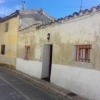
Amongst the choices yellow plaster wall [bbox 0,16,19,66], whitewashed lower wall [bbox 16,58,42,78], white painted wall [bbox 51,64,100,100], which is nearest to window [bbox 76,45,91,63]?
white painted wall [bbox 51,64,100,100]

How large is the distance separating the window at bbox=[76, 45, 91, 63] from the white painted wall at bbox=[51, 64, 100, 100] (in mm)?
525

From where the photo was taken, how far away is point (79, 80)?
427 inches

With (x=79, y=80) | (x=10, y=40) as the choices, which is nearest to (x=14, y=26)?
(x=10, y=40)

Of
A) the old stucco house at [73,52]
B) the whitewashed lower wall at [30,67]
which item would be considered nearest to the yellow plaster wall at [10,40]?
the whitewashed lower wall at [30,67]

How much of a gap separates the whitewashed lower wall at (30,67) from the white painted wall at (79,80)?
284 centimetres

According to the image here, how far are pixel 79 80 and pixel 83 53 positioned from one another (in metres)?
1.31

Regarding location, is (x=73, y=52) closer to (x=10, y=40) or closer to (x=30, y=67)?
(x=30, y=67)

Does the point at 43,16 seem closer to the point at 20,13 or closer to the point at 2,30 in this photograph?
the point at 20,13

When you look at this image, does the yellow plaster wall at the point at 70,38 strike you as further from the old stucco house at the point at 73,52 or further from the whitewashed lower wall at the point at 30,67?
the whitewashed lower wall at the point at 30,67

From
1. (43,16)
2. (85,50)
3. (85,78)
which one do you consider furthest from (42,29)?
(43,16)

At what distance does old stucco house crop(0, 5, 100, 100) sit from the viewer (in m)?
9.91

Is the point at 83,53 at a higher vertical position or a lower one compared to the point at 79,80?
higher

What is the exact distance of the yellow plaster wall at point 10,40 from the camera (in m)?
23.2

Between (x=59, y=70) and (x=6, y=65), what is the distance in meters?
13.2
